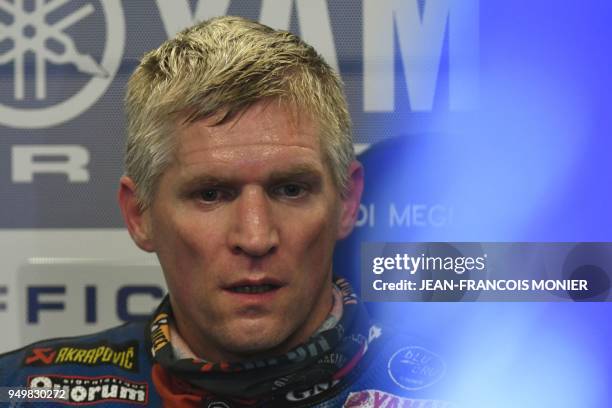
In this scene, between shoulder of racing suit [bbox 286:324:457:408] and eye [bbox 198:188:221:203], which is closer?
eye [bbox 198:188:221:203]

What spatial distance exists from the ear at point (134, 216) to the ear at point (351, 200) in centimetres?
39

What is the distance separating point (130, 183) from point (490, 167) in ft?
2.38

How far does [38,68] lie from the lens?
184 cm

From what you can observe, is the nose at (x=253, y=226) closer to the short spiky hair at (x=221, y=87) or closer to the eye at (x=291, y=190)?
the eye at (x=291, y=190)

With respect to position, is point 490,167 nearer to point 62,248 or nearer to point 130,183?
point 130,183

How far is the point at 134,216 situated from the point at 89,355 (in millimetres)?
316

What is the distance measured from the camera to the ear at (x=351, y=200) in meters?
1.80

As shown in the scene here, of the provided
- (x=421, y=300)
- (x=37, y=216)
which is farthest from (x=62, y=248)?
(x=421, y=300)

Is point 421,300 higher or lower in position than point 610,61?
lower

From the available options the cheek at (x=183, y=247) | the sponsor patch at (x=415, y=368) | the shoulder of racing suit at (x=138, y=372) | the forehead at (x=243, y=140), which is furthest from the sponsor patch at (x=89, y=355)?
the sponsor patch at (x=415, y=368)

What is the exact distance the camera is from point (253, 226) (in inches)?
65.6

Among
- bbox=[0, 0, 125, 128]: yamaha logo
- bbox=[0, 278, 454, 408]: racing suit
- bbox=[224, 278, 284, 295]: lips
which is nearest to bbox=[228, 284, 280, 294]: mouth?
bbox=[224, 278, 284, 295]: lips

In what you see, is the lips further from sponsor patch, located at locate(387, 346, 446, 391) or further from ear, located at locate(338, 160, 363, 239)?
sponsor patch, located at locate(387, 346, 446, 391)

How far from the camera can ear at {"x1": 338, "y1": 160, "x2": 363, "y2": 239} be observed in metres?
1.80
